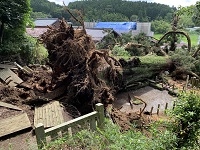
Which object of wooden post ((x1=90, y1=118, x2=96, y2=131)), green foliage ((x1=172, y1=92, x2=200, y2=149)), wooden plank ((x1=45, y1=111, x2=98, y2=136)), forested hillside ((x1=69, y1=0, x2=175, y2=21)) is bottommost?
wooden post ((x1=90, y1=118, x2=96, y2=131))

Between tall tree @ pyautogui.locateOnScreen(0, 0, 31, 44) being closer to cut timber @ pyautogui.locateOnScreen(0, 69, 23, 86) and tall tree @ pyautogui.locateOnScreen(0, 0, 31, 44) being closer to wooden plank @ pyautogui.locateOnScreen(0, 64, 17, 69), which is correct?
wooden plank @ pyautogui.locateOnScreen(0, 64, 17, 69)

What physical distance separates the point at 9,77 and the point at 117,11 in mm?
50759

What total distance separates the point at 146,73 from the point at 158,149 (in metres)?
7.50

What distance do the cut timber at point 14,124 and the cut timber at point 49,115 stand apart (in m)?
0.26

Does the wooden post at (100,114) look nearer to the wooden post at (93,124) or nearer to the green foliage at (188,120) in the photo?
the wooden post at (93,124)

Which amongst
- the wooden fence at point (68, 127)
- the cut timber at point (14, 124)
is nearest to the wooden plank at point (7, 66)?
the cut timber at point (14, 124)

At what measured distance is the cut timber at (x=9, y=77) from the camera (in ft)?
22.6

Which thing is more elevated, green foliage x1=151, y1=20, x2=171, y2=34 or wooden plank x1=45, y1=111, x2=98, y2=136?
green foliage x1=151, y1=20, x2=171, y2=34

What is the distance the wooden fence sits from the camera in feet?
11.2

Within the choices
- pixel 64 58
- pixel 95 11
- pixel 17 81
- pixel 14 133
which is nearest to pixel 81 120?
pixel 14 133

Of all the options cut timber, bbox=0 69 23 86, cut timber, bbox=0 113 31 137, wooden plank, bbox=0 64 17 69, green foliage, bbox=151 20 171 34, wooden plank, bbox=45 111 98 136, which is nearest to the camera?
wooden plank, bbox=45 111 98 136

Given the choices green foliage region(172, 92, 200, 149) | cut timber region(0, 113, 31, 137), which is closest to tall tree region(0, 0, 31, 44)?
cut timber region(0, 113, 31, 137)

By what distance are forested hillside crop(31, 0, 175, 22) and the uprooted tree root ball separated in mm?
42056

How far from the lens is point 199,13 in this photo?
30.0ft
